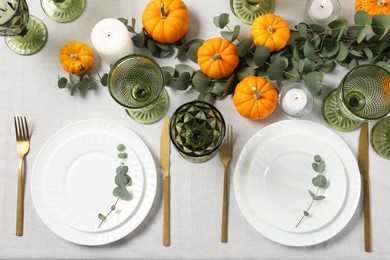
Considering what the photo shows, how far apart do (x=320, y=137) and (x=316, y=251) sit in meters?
0.22

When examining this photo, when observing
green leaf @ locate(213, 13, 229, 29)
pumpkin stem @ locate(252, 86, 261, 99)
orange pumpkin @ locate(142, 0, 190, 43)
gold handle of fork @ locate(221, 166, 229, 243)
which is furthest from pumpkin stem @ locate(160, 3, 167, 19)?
gold handle of fork @ locate(221, 166, 229, 243)

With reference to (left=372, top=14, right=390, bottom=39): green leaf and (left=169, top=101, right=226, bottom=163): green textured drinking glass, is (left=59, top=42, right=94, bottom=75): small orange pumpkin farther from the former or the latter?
(left=372, top=14, right=390, bottom=39): green leaf

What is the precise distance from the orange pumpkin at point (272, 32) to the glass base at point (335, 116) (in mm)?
143

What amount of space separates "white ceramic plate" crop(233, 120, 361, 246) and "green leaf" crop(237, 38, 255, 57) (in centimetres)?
15

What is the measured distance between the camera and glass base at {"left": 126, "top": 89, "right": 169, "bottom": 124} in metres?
0.90

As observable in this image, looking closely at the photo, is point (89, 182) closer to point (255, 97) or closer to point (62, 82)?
point (62, 82)

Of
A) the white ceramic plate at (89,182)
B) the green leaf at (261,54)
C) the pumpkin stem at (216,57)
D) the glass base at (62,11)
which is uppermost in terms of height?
the green leaf at (261,54)

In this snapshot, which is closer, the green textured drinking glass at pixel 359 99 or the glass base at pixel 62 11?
the green textured drinking glass at pixel 359 99

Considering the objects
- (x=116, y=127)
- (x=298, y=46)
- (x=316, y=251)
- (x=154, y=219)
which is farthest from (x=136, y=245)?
(x=298, y=46)

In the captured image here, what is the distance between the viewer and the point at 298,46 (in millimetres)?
896

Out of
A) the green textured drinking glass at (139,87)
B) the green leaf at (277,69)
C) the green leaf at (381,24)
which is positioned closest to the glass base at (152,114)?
the green textured drinking glass at (139,87)

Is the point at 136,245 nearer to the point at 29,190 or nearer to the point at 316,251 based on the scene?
the point at 29,190

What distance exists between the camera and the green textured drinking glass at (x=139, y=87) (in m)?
0.84

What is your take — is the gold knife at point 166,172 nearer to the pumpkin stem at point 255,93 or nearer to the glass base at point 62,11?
the pumpkin stem at point 255,93
